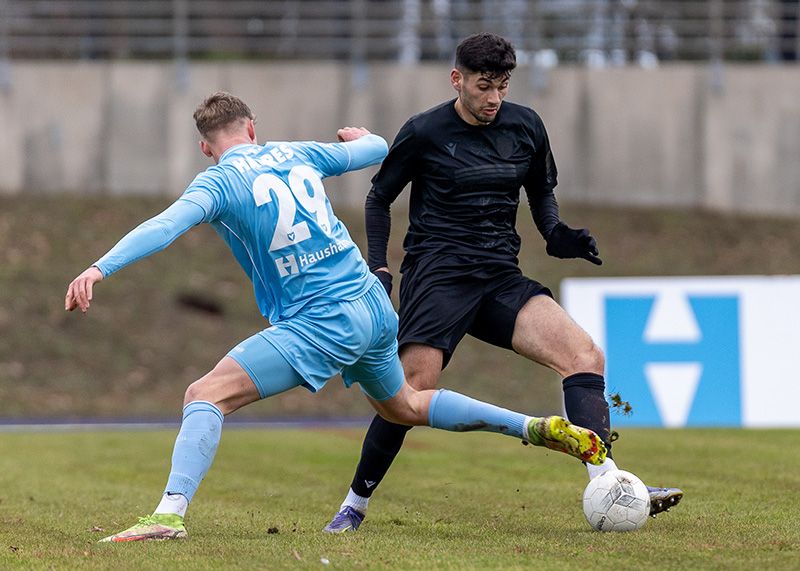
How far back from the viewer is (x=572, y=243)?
23.4ft

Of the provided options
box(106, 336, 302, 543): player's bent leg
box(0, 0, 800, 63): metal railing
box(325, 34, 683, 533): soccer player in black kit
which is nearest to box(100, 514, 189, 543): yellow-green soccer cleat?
box(106, 336, 302, 543): player's bent leg

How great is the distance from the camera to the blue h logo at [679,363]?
15031mm

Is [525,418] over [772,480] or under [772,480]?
over

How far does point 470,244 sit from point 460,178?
0.34 metres

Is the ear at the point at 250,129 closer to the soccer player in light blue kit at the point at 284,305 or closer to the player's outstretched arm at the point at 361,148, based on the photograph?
the soccer player in light blue kit at the point at 284,305

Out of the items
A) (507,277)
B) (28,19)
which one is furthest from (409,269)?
(28,19)

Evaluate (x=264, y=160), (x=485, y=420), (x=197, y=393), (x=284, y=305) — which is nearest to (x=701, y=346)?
(x=485, y=420)

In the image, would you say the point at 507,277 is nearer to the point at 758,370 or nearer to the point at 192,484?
the point at 192,484

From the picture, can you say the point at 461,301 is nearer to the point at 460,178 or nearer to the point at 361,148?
the point at 460,178

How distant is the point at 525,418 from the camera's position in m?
6.33

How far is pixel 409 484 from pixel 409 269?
2.74 metres

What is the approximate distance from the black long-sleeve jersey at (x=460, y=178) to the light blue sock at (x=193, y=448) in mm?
1501

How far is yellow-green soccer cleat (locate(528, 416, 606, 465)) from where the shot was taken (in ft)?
20.2

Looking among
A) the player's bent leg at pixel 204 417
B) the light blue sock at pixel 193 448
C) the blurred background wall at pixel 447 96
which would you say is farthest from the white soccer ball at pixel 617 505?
the blurred background wall at pixel 447 96
